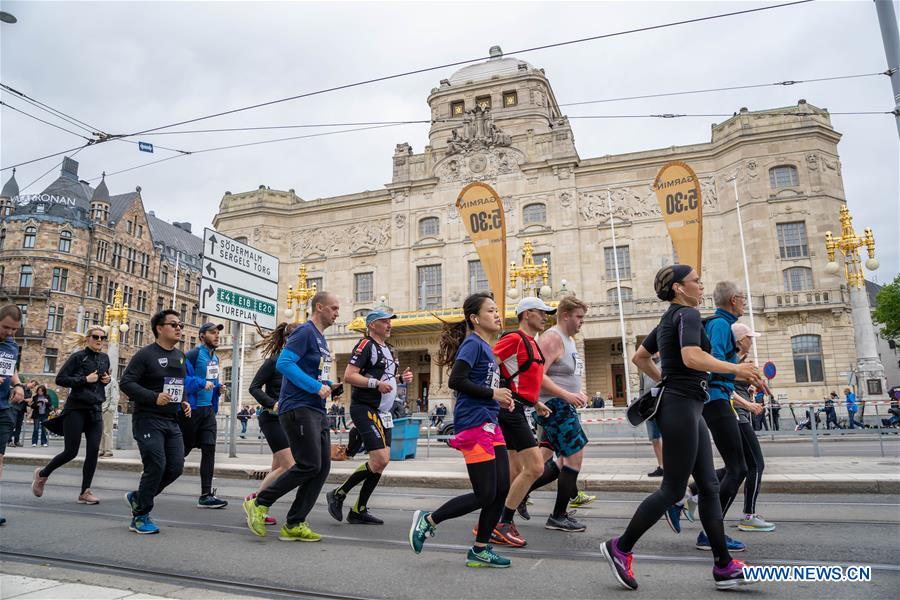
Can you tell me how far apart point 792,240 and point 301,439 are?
37.1 metres

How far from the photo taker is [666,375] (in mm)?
3730

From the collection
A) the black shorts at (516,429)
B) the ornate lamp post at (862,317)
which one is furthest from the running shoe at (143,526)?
the ornate lamp post at (862,317)

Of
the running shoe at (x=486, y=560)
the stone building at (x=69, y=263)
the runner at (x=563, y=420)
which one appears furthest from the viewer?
the stone building at (x=69, y=263)

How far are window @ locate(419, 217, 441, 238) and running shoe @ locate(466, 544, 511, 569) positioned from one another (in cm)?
3846

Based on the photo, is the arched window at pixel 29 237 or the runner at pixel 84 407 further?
the arched window at pixel 29 237

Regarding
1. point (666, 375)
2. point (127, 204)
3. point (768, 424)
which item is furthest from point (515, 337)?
point (127, 204)

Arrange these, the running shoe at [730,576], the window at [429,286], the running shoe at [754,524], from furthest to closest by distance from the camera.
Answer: the window at [429,286] < the running shoe at [754,524] < the running shoe at [730,576]

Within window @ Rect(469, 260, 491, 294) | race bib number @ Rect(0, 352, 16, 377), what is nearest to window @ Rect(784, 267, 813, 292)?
window @ Rect(469, 260, 491, 294)

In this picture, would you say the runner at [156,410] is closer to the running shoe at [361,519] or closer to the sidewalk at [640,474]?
the running shoe at [361,519]

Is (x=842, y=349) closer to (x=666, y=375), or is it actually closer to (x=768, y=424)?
(x=768, y=424)

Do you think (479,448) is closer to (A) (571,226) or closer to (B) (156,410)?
(B) (156,410)

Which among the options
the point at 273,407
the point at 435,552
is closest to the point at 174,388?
the point at 273,407

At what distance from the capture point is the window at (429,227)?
42.0m

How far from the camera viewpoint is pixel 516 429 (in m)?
4.64
